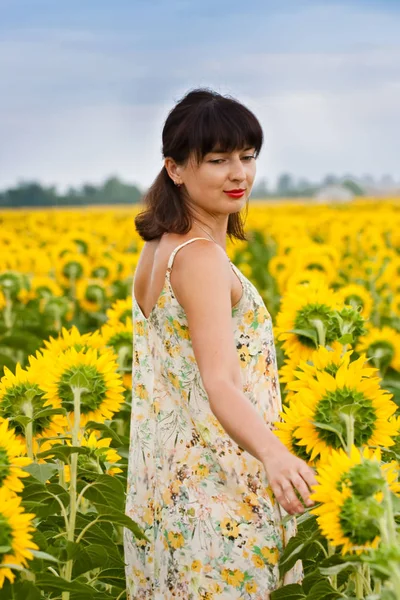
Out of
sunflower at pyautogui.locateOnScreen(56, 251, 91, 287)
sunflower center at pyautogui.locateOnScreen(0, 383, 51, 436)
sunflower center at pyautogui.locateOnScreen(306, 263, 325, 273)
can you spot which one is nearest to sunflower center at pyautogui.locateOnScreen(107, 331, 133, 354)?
sunflower center at pyautogui.locateOnScreen(0, 383, 51, 436)

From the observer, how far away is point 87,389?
262cm

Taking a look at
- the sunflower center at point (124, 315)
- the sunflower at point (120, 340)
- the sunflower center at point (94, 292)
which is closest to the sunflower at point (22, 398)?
the sunflower at point (120, 340)

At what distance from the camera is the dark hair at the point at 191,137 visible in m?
2.50

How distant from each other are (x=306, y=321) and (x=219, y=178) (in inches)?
31.2

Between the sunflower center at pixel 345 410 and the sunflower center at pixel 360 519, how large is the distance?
300 mm

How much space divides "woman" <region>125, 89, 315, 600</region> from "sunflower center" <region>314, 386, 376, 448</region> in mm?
215

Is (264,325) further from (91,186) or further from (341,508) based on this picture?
(91,186)

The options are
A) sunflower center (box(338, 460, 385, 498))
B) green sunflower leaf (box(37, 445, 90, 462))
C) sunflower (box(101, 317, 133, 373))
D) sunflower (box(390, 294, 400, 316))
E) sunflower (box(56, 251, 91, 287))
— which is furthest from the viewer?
sunflower (box(56, 251, 91, 287))

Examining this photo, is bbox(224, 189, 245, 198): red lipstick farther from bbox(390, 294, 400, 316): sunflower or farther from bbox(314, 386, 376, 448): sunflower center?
bbox(390, 294, 400, 316): sunflower

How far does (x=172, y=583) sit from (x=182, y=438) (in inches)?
12.1

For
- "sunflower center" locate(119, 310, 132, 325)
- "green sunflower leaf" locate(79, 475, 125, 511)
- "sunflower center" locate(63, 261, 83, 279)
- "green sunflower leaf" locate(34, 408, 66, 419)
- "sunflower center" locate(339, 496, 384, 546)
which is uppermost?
"sunflower center" locate(63, 261, 83, 279)

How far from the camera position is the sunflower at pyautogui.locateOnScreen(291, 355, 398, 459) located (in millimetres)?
2135

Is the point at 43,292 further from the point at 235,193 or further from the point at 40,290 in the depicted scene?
the point at 235,193

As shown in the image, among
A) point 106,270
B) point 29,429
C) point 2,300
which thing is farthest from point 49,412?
point 106,270
